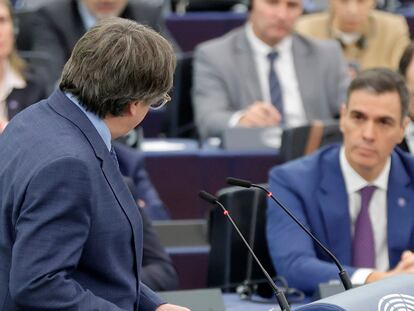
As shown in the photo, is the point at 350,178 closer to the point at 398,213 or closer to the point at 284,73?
the point at 398,213

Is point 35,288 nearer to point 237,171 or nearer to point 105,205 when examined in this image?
point 105,205

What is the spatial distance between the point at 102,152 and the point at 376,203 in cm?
188

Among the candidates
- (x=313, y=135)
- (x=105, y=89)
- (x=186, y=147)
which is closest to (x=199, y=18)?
(x=186, y=147)

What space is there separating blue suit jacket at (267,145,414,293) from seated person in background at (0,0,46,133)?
138 cm

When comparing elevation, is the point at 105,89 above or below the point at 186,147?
above

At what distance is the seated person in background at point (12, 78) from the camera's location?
193 inches

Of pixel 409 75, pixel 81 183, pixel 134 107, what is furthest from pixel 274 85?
pixel 81 183

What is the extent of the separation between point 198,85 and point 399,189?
74.7 inches

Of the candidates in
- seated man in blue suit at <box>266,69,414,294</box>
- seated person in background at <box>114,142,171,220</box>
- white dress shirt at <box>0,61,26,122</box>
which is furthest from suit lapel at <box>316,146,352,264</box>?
white dress shirt at <box>0,61,26,122</box>

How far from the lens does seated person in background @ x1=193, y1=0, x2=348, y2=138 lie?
18.6 feet

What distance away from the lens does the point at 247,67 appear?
572 centimetres

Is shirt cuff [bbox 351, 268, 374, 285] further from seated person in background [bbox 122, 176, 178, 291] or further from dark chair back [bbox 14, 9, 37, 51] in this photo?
dark chair back [bbox 14, 9, 37, 51]

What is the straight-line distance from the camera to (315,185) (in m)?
3.95

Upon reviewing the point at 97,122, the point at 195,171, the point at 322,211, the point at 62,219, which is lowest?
the point at 195,171
